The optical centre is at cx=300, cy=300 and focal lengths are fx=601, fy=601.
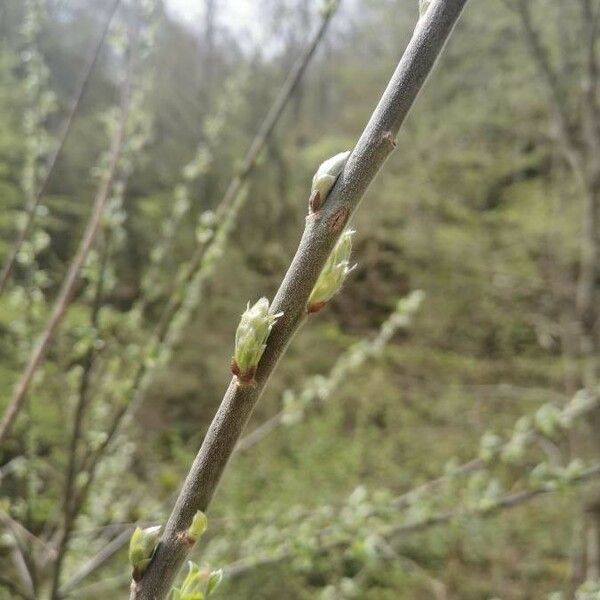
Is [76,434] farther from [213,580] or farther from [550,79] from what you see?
[550,79]

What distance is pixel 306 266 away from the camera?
34cm

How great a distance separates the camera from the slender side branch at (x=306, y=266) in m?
0.34

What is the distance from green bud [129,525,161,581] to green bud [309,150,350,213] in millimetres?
223

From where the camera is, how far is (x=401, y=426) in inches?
232

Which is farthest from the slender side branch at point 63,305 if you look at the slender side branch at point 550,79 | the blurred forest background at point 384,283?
the blurred forest background at point 384,283

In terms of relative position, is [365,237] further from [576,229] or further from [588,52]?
[588,52]

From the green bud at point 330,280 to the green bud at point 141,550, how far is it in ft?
0.56

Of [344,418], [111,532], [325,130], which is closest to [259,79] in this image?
[325,130]

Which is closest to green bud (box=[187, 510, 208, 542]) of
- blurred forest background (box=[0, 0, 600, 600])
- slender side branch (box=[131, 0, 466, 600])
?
slender side branch (box=[131, 0, 466, 600])

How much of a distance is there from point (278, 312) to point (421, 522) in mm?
1243

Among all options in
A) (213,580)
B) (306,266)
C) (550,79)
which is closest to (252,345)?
(306,266)

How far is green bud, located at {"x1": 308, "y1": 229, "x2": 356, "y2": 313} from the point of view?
1.19 feet

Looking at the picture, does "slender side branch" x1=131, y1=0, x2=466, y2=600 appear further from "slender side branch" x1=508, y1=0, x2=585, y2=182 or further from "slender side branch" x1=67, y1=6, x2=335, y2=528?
"slender side branch" x1=508, y1=0, x2=585, y2=182

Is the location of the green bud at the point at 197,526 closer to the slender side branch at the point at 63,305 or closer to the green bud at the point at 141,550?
the green bud at the point at 141,550
